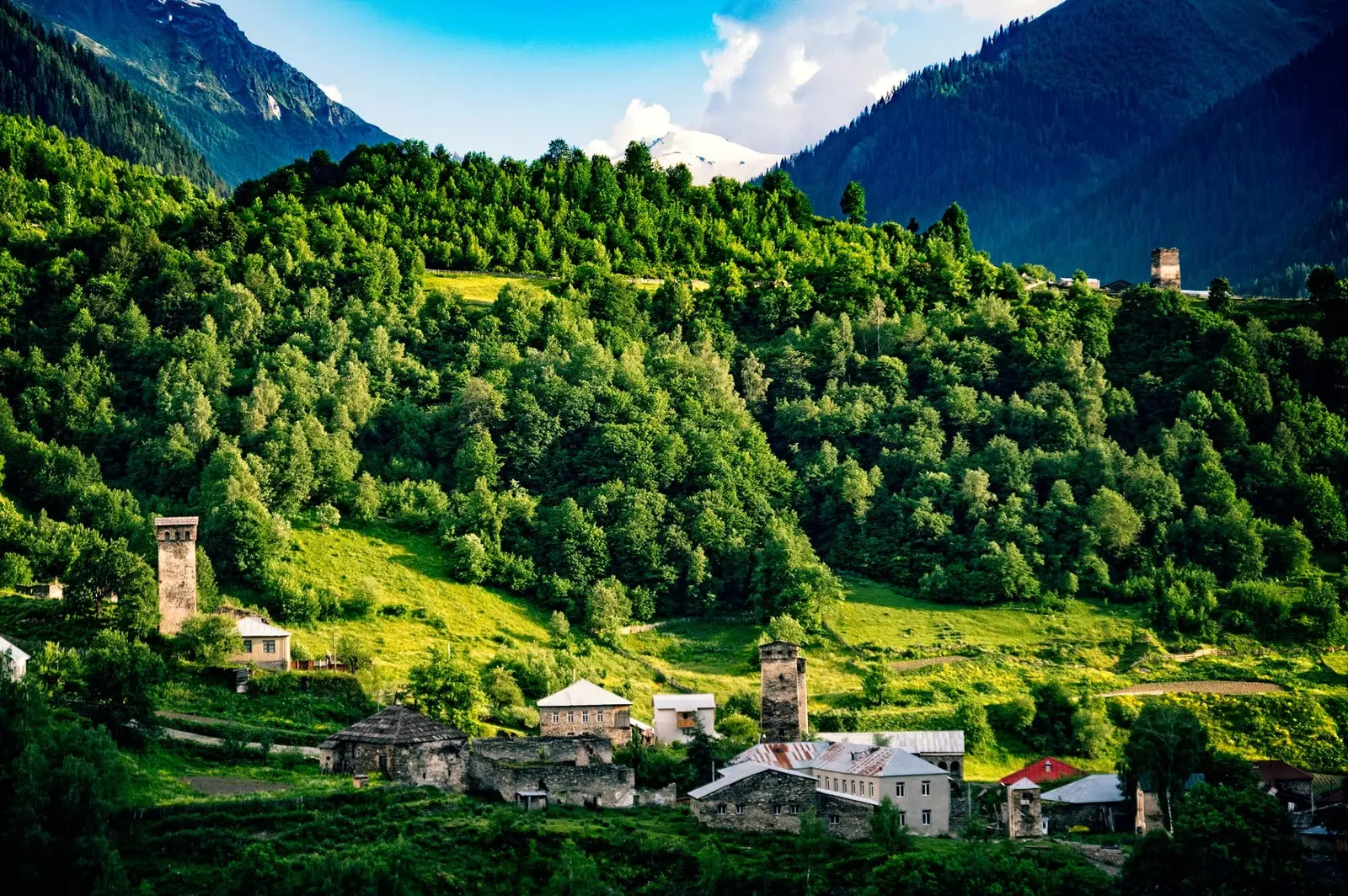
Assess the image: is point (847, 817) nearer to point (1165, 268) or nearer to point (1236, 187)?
point (1165, 268)

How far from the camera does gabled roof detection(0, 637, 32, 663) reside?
53031 mm

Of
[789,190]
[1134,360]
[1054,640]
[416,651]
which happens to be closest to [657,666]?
[416,651]

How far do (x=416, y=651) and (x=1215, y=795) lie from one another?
32.5m

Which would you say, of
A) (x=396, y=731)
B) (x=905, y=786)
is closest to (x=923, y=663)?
(x=905, y=786)

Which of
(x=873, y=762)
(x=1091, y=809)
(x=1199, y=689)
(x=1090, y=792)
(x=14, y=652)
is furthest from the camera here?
(x=1199, y=689)

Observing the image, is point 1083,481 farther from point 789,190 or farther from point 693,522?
point 789,190

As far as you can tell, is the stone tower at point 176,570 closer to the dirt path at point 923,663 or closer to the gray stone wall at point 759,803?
the gray stone wall at point 759,803

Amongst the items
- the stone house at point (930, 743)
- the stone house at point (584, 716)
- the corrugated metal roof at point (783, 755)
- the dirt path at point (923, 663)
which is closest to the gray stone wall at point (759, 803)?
the corrugated metal roof at point (783, 755)

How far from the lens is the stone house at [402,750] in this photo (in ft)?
162

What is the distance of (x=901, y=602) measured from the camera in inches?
3258

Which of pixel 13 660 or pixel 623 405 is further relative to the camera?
pixel 623 405

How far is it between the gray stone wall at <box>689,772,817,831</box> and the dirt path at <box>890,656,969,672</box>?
85.6ft

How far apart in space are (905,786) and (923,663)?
24685 millimetres

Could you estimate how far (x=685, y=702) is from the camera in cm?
6462
